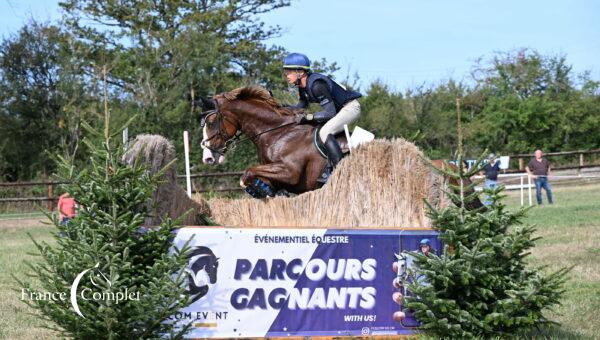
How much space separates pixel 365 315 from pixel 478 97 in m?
A: 45.5

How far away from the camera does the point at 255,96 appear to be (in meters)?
9.81

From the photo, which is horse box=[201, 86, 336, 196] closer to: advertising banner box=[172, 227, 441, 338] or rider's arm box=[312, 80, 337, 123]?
rider's arm box=[312, 80, 337, 123]

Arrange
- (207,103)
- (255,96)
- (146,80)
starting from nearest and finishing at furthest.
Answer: (207,103)
(255,96)
(146,80)

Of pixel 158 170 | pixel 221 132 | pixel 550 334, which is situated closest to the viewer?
pixel 158 170

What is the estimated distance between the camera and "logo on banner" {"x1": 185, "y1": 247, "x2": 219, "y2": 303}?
565cm

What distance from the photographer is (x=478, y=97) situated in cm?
4997

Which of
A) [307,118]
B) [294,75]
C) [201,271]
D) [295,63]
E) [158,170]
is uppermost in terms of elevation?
[295,63]

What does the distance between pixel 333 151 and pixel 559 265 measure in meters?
3.95

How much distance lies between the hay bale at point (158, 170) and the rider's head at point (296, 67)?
2.76m

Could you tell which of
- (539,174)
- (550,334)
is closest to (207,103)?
(550,334)

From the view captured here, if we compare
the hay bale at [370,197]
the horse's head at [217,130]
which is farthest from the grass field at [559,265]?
the horse's head at [217,130]

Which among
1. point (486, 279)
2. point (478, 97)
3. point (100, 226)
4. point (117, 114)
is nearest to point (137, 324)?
point (100, 226)

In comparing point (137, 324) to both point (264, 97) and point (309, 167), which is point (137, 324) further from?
point (264, 97)

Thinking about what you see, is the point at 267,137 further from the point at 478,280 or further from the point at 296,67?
the point at 478,280
